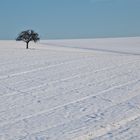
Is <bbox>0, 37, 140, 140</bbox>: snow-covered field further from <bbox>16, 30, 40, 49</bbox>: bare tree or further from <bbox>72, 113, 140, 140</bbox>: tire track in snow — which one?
<bbox>16, 30, 40, 49</bbox>: bare tree

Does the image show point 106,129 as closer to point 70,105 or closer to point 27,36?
point 70,105

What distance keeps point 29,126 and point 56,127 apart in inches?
35.0

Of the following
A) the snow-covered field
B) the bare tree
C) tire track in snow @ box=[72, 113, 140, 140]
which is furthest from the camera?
the bare tree

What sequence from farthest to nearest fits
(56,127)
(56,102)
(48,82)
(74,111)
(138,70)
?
(138,70), (48,82), (56,102), (74,111), (56,127)

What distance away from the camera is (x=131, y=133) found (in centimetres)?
927

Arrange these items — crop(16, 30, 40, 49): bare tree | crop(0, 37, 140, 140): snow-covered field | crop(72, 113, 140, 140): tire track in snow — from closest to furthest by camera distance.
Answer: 1. crop(72, 113, 140, 140): tire track in snow
2. crop(0, 37, 140, 140): snow-covered field
3. crop(16, 30, 40, 49): bare tree

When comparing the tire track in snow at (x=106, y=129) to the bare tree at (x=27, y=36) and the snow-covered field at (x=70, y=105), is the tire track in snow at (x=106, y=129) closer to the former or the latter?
the snow-covered field at (x=70, y=105)

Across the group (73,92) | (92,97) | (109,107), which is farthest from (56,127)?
(73,92)

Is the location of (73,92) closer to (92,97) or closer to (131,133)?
(92,97)

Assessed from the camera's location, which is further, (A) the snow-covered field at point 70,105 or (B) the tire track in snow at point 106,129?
(A) the snow-covered field at point 70,105

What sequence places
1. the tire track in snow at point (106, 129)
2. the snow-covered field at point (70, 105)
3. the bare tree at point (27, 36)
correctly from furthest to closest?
1. the bare tree at point (27, 36)
2. the snow-covered field at point (70, 105)
3. the tire track in snow at point (106, 129)

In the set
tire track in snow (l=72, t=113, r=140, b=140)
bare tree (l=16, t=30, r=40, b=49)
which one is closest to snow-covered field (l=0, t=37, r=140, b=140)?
tire track in snow (l=72, t=113, r=140, b=140)

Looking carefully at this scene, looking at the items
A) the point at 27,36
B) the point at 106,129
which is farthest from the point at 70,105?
the point at 27,36

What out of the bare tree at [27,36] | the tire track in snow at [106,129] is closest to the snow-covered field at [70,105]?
the tire track in snow at [106,129]
